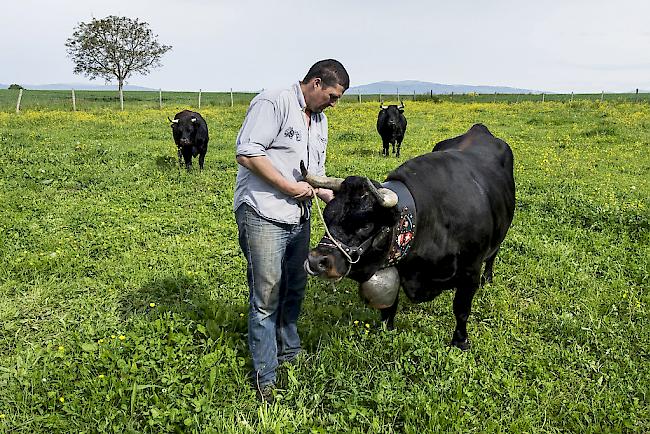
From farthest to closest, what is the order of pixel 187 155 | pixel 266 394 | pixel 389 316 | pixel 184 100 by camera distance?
pixel 184 100 → pixel 187 155 → pixel 389 316 → pixel 266 394

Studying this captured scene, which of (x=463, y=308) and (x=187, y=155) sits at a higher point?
(x=187, y=155)

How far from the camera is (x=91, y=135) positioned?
58.7ft

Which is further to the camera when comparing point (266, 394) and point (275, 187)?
Answer: point (266, 394)

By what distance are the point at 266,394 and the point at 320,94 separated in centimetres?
213

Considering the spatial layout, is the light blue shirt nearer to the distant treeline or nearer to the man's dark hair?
the man's dark hair

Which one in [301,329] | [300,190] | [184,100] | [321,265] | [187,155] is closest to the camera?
[321,265]

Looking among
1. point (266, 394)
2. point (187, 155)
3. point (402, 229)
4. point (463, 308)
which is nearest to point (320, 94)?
point (402, 229)

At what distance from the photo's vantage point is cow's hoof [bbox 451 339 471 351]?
4535mm

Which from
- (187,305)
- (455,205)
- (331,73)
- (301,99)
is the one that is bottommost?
(187,305)

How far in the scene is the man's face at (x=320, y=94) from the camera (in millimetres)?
3395

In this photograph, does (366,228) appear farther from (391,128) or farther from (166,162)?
(391,128)

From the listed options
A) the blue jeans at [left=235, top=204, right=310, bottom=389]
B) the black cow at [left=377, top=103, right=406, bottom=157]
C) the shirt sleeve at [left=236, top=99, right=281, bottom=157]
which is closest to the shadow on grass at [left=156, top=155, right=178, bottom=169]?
the black cow at [left=377, top=103, right=406, bottom=157]

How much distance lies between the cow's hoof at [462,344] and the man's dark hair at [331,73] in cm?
249

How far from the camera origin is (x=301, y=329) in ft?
15.3
